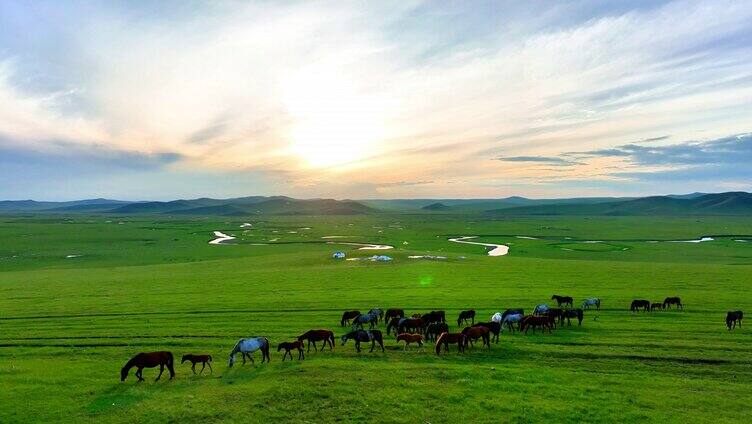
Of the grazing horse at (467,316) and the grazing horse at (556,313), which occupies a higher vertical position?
the grazing horse at (556,313)

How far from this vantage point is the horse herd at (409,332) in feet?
68.8

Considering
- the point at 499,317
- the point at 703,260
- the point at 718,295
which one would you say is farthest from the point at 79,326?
the point at 703,260

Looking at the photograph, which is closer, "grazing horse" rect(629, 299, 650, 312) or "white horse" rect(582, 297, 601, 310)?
"grazing horse" rect(629, 299, 650, 312)

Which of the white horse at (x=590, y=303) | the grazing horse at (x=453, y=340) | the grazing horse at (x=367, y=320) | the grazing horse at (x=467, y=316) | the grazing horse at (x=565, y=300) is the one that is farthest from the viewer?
the grazing horse at (x=565, y=300)

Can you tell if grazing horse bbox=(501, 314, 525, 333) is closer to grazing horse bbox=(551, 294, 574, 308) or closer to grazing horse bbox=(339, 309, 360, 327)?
grazing horse bbox=(551, 294, 574, 308)

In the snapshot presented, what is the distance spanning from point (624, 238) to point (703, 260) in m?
54.3

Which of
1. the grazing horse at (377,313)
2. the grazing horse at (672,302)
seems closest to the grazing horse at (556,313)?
the grazing horse at (672,302)

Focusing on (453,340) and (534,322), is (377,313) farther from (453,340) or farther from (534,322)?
(534,322)

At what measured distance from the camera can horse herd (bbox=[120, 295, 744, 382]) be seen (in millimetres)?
20984

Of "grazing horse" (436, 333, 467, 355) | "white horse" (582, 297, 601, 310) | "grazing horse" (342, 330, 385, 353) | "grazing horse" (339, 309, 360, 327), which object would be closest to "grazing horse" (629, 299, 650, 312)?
"white horse" (582, 297, 601, 310)

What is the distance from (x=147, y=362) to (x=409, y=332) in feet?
49.5

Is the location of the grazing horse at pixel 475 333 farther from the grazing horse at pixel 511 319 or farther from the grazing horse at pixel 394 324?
the grazing horse at pixel 394 324

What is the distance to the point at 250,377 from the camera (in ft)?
65.1

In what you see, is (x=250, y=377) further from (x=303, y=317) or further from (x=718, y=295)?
(x=718, y=295)
